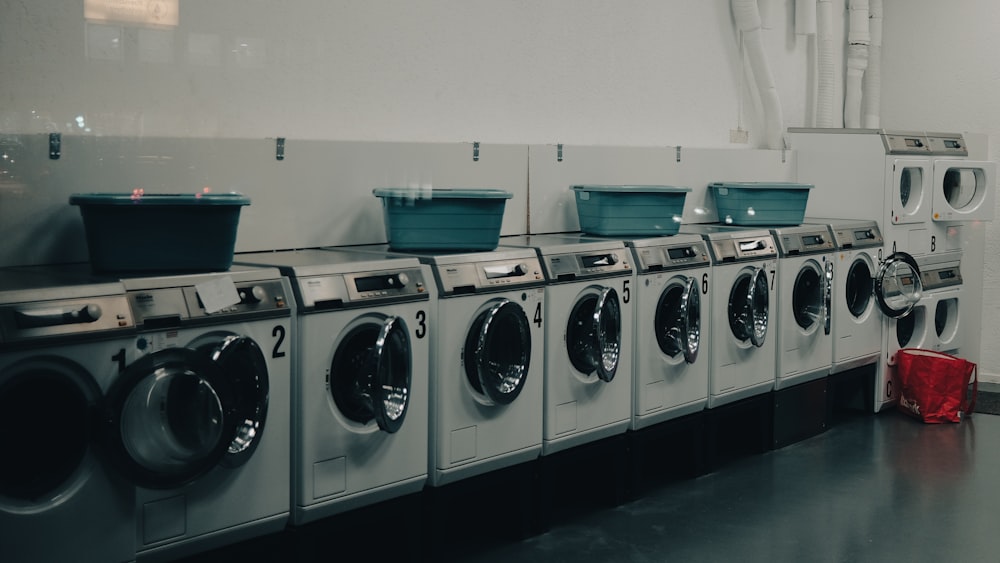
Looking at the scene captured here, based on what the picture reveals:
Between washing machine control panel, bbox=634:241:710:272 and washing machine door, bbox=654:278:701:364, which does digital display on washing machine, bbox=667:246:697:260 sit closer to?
washing machine control panel, bbox=634:241:710:272

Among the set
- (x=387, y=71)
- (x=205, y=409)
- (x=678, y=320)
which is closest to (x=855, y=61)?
(x=678, y=320)

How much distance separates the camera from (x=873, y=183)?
629 centimetres

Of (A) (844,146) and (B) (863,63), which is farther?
(B) (863,63)

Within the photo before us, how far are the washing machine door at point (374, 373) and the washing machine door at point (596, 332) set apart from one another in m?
0.94

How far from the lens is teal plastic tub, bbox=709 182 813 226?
574cm

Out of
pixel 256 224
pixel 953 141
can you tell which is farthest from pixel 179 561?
pixel 953 141

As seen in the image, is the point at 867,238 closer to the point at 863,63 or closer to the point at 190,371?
the point at 863,63

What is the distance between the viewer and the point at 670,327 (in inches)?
187

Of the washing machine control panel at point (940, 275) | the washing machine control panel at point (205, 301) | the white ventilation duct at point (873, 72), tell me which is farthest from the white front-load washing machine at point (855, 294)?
the washing machine control panel at point (205, 301)

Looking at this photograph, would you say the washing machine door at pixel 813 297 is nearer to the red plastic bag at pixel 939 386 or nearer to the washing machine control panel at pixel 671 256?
the red plastic bag at pixel 939 386

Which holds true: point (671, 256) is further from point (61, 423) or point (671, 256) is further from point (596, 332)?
point (61, 423)

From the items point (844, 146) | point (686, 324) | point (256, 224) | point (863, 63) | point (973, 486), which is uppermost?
point (863, 63)

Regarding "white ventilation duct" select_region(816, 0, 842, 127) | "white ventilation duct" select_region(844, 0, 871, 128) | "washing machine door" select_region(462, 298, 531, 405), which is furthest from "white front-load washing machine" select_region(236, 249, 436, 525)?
"white ventilation duct" select_region(844, 0, 871, 128)

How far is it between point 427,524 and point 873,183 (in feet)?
12.5
